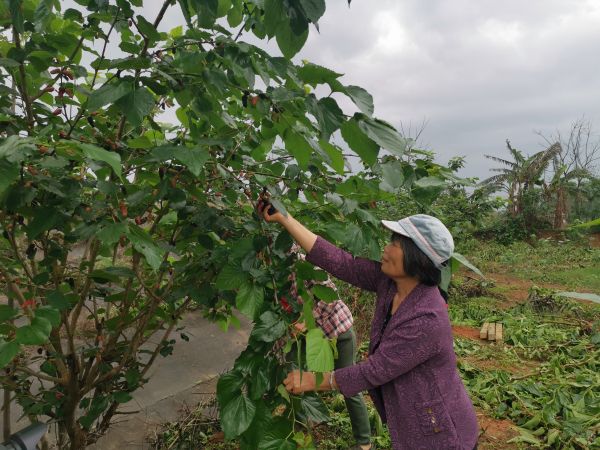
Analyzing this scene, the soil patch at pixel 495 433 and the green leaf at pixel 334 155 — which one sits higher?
the green leaf at pixel 334 155

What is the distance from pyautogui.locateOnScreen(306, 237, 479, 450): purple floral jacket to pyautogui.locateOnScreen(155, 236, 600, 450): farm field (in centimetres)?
165

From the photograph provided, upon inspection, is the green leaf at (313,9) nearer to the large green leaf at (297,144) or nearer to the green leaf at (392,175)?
the large green leaf at (297,144)

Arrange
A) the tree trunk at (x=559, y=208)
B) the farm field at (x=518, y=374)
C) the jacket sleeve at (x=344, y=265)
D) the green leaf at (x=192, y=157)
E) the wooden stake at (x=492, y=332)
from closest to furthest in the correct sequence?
the green leaf at (x=192, y=157)
the jacket sleeve at (x=344, y=265)
the farm field at (x=518, y=374)
the wooden stake at (x=492, y=332)
the tree trunk at (x=559, y=208)

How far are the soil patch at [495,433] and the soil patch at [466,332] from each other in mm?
2153

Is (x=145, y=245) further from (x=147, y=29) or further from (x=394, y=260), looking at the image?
(x=394, y=260)

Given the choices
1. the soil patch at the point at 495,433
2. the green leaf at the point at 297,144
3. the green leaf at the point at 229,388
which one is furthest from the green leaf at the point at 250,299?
the soil patch at the point at 495,433

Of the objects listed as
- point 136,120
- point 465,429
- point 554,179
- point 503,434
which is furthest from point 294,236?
point 554,179

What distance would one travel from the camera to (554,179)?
57.4 ft

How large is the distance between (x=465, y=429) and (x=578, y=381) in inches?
122

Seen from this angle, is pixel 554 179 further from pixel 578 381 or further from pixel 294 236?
pixel 294 236

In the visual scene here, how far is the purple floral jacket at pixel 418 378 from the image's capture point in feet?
5.57

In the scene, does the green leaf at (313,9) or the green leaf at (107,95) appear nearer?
the green leaf at (313,9)

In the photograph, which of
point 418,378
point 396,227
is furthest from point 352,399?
point 396,227

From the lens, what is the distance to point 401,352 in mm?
1688
